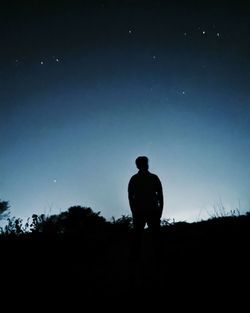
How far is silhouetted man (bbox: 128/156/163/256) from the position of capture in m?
6.05

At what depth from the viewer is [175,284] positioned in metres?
5.36

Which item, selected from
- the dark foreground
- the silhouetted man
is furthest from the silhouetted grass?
the silhouetted man

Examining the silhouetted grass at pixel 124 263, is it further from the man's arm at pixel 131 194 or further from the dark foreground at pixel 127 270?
the man's arm at pixel 131 194

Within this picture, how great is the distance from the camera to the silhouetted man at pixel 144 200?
19.9ft

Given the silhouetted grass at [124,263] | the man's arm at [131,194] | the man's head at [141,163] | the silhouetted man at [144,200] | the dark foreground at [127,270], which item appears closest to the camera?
the dark foreground at [127,270]

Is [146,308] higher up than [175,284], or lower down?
lower down

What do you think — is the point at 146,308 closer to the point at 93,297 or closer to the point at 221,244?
the point at 93,297

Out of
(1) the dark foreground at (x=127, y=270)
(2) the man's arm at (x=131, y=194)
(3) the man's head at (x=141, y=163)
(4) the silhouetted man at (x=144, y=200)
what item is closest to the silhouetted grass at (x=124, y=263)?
(1) the dark foreground at (x=127, y=270)

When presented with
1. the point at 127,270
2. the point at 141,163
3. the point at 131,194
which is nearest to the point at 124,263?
the point at 127,270

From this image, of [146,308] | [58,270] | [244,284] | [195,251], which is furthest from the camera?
[195,251]

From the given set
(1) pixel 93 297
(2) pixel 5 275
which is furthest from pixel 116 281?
(2) pixel 5 275

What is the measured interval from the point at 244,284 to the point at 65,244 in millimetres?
6088

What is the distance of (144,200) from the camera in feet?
20.2

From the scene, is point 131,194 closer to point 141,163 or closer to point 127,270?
point 141,163
